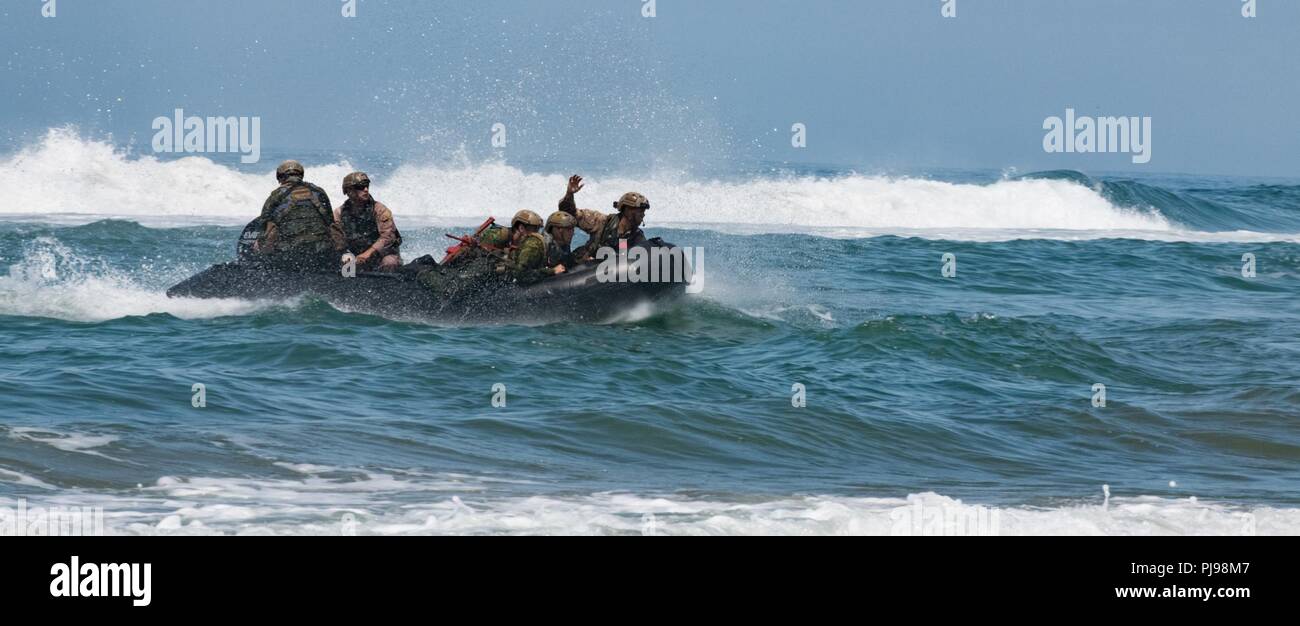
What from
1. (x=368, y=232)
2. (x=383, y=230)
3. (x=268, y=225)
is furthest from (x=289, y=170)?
(x=383, y=230)

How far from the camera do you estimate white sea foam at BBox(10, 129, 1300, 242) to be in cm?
3400

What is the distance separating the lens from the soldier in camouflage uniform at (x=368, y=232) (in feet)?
50.6

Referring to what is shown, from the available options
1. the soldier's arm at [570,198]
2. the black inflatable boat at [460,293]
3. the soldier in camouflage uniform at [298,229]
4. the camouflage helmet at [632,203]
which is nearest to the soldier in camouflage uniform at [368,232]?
the soldier in camouflage uniform at [298,229]

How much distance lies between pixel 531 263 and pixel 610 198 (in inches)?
1013

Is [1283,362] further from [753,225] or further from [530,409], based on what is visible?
[753,225]

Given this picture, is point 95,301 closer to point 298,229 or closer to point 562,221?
point 298,229

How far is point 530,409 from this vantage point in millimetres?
11070

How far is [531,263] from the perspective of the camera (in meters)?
14.9

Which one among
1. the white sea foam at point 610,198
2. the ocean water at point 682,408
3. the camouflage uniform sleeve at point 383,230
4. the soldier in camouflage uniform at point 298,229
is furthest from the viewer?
the white sea foam at point 610,198

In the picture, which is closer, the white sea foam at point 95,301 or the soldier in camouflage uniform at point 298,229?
the white sea foam at point 95,301

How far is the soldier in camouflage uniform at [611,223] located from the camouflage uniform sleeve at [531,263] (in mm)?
509

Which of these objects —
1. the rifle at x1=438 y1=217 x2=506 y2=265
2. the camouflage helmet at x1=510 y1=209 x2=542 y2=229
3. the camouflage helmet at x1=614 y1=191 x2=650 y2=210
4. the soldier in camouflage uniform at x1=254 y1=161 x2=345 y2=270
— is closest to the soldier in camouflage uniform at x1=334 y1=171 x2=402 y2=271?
the soldier in camouflage uniform at x1=254 y1=161 x2=345 y2=270

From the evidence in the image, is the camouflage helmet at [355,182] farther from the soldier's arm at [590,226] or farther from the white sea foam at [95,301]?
the soldier's arm at [590,226]
